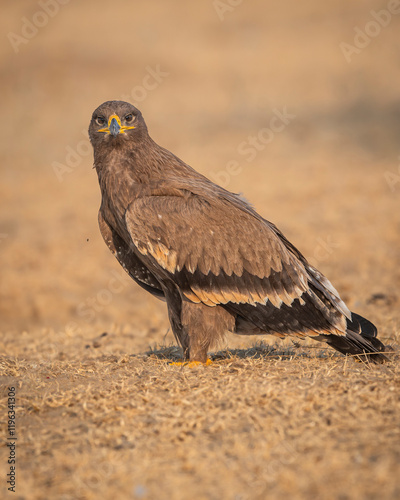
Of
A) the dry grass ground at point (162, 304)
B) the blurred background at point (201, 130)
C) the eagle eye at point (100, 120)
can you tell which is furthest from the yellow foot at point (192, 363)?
the eagle eye at point (100, 120)

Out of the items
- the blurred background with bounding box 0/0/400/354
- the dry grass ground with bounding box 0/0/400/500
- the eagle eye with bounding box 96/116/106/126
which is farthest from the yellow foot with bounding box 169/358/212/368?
the eagle eye with bounding box 96/116/106/126

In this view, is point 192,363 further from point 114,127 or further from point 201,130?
point 201,130

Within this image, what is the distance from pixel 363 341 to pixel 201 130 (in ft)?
50.0

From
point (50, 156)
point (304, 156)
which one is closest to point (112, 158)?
point (304, 156)

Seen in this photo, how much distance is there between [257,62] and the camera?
26984 mm

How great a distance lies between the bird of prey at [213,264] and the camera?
17.0ft

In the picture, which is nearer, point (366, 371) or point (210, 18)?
point (366, 371)

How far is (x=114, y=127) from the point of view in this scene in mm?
5602

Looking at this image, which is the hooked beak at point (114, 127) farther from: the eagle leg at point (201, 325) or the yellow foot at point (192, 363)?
the yellow foot at point (192, 363)

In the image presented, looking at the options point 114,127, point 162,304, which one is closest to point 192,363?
point 114,127

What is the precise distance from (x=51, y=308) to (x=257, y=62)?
19491mm

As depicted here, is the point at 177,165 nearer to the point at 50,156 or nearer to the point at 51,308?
the point at 51,308

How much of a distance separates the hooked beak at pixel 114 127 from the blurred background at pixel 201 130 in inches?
100.0

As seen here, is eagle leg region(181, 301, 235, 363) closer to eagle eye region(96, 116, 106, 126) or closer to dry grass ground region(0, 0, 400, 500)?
dry grass ground region(0, 0, 400, 500)
